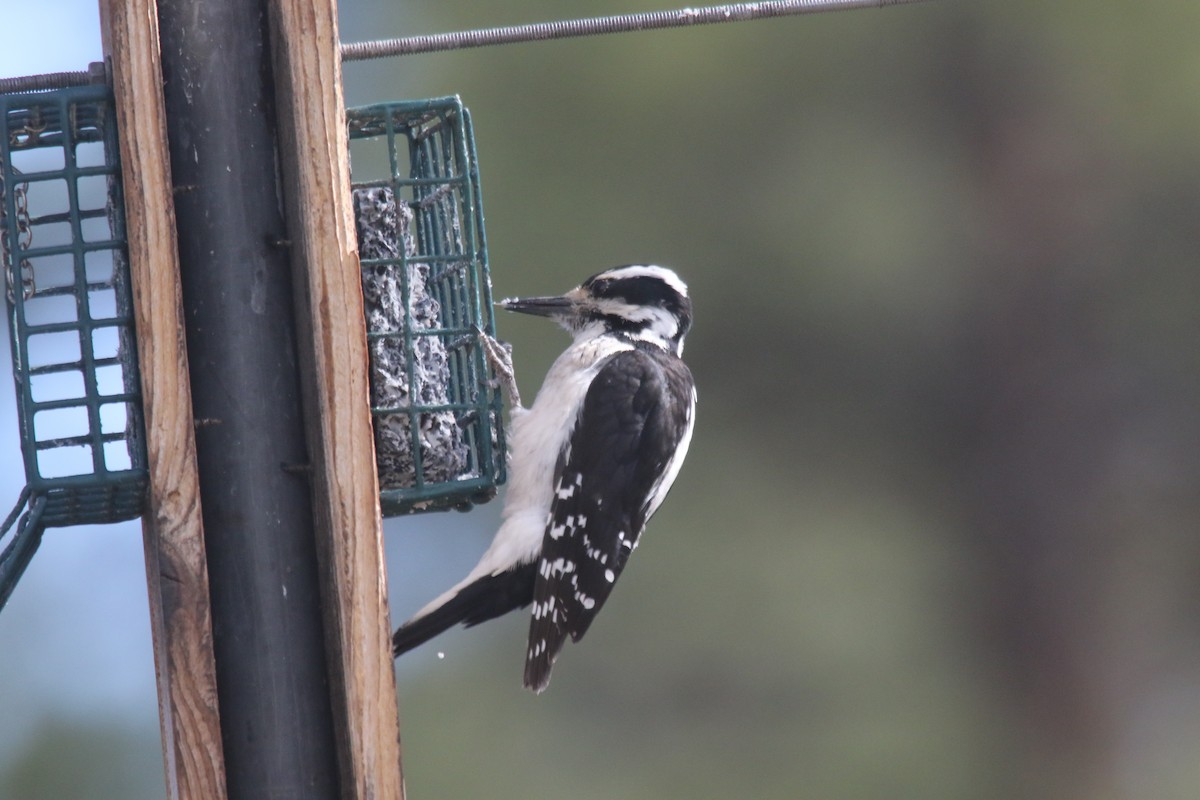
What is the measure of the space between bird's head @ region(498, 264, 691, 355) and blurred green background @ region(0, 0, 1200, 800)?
3.01m

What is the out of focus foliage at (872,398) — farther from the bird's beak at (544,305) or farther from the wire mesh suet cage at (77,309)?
the wire mesh suet cage at (77,309)

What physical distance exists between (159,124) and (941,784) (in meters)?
6.53

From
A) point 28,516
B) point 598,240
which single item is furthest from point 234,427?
point 598,240

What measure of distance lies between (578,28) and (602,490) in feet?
4.33

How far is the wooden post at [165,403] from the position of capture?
2002mm

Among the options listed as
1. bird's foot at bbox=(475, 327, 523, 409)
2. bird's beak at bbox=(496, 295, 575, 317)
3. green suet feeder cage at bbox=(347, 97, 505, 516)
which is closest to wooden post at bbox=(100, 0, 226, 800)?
green suet feeder cage at bbox=(347, 97, 505, 516)

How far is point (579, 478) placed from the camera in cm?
354

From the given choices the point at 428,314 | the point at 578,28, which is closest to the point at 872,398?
the point at 428,314

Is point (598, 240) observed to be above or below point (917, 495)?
above

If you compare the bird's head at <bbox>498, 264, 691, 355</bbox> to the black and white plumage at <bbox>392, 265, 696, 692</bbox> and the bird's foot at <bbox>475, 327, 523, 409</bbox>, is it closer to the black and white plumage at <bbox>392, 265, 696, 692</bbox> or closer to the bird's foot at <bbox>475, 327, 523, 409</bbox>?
the black and white plumage at <bbox>392, 265, 696, 692</bbox>

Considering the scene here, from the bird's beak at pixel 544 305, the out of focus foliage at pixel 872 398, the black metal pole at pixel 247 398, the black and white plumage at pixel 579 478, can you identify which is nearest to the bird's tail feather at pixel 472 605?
the black and white plumage at pixel 579 478

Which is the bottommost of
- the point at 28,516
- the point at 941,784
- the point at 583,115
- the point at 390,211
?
the point at 941,784

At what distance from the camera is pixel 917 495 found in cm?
859

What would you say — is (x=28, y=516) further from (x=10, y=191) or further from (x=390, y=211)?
(x=390, y=211)
